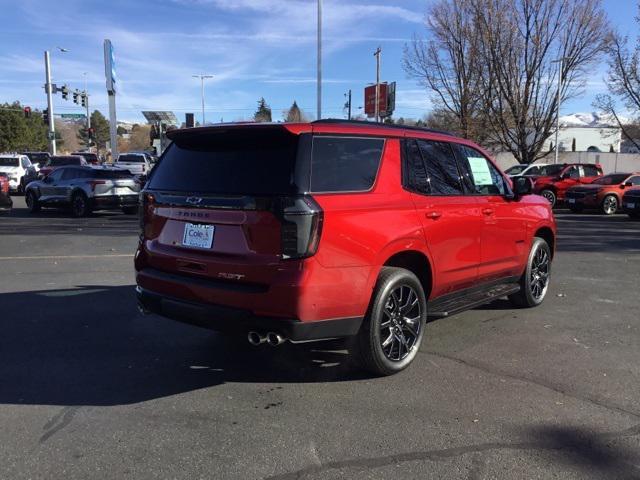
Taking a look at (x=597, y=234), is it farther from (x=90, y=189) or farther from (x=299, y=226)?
(x=90, y=189)

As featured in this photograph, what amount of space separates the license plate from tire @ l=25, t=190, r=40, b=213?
54.3 feet

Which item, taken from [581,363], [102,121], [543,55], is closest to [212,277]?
[581,363]

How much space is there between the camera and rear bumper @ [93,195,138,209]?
1750 cm

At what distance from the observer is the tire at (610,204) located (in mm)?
20828

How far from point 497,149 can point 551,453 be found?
34943 mm

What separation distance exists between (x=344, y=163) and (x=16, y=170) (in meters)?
27.7

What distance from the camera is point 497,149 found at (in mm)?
36125

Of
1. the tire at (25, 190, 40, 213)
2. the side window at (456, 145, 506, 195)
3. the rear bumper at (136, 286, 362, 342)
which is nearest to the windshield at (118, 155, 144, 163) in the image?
the tire at (25, 190, 40, 213)

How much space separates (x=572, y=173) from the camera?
929 inches

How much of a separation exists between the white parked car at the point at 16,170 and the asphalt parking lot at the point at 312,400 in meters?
23.2

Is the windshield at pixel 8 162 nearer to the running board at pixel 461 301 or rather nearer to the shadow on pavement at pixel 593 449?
the running board at pixel 461 301

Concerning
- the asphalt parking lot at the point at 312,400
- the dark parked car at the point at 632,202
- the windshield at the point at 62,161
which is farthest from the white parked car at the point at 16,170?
the dark parked car at the point at 632,202

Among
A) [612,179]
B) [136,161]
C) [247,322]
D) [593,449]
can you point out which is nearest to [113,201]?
[247,322]

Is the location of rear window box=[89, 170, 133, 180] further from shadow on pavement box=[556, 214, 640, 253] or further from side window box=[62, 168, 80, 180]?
shadow on pavement box=[556, 214, 640, 253]
